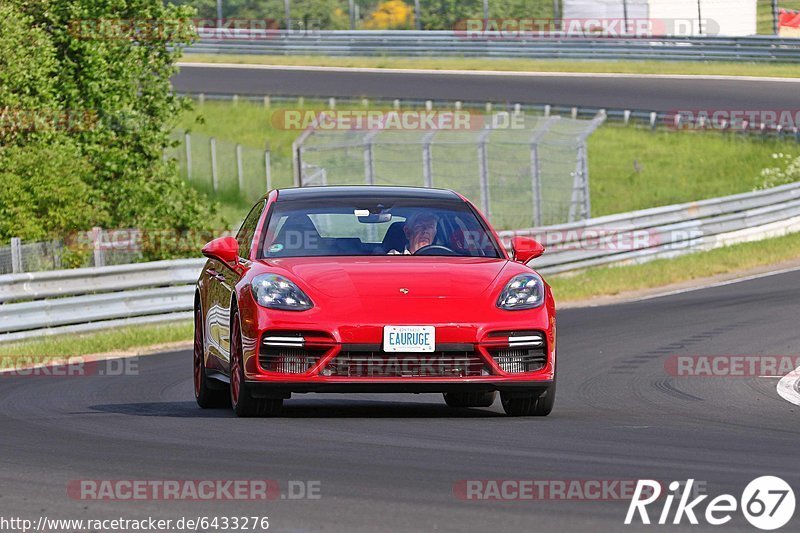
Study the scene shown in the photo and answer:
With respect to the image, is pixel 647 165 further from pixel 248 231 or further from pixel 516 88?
pixel 248 231

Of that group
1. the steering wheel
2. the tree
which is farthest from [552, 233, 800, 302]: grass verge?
the steering wheel

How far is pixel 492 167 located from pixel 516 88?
26.1ft

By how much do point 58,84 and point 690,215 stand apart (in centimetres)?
1106

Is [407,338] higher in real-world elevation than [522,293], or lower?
lower

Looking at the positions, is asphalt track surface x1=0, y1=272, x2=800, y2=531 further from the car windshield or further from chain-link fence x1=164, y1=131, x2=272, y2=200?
chain-link fence x1=164, y1=131, x2=272, y2=200

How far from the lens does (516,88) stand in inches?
1823

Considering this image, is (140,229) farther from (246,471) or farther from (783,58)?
(783,58)

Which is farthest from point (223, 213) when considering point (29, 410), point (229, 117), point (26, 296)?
point (29, 410)

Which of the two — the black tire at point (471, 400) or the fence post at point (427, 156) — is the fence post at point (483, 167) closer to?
the fence post at point (427, 156)

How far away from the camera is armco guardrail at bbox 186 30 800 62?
152ft

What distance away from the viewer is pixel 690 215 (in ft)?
94.1

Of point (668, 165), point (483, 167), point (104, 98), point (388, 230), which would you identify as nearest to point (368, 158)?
point (483, 167)

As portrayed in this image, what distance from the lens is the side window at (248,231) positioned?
10743mm

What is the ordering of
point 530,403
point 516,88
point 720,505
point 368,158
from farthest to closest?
point 516,88, point 368,158, point 530,403, point 720,505
